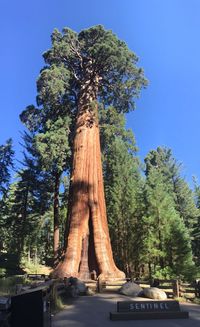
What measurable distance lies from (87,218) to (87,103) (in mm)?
8265

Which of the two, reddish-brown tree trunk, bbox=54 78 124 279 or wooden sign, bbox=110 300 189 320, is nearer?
wooden sign, bbox=110 300 189 320

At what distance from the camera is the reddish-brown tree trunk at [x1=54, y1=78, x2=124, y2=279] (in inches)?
648

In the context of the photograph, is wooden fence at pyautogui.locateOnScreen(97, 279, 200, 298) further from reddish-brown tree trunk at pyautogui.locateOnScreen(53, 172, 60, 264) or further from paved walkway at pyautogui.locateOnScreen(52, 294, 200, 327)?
reddish-brown tree trunk at pyautogui.locateOnScreen(53, 172, 60, 264)

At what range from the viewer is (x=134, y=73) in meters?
24.1

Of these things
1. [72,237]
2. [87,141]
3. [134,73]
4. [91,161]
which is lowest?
[72,237]

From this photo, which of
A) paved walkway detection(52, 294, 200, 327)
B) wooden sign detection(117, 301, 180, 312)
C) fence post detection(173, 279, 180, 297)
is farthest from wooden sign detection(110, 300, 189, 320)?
fence post detection(173, 279, 180, 297)

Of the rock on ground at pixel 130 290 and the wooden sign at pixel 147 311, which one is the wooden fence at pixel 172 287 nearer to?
the rock on ground at pixel 130 290

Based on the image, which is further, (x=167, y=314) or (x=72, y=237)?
(x=72, y=237)

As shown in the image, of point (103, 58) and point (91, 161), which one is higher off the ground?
point (103, 58)

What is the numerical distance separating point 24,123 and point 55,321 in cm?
1987

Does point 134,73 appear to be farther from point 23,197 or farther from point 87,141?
point 23,197

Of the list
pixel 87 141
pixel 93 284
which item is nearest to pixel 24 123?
pixel 87 141

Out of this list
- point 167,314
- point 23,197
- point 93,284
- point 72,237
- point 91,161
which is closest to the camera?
point 167,314

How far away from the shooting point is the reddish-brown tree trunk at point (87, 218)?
16.5 meters
